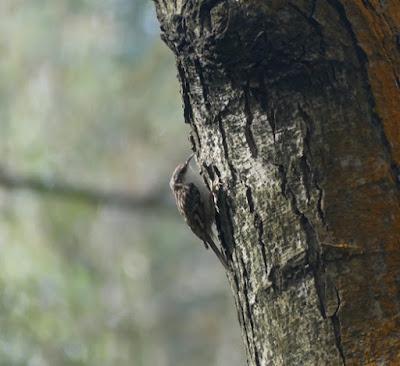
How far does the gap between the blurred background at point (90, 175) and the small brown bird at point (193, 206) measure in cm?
255

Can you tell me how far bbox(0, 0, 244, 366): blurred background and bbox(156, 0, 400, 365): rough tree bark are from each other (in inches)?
188

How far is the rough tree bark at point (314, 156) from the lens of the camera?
6.04 feet

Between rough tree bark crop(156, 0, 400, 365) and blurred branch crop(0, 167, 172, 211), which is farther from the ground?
blurred branch crop(0, 167, 172, 211)

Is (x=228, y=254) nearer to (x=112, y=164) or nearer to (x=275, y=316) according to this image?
(x=275, y=316)

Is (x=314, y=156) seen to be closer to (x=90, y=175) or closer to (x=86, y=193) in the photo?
(x=86, y=193)

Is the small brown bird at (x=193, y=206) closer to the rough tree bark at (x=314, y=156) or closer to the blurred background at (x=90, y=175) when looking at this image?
the rough tree bark at (x=314, y=156)

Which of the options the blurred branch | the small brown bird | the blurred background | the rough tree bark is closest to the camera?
the rough tree bark

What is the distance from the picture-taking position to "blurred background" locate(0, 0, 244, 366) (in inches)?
281

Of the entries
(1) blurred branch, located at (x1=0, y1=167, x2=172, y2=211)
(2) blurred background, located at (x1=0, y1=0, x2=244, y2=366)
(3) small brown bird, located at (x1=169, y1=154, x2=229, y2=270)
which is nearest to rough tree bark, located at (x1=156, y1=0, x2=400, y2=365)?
(3) small brown bird, located at (x1=169, y1=154, x2=229, y2=270)

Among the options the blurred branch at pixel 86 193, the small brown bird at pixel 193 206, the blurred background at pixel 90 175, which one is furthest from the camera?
the blurred branch at pixel 86 193

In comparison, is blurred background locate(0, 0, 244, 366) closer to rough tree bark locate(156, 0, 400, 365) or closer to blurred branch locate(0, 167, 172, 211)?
blurred branch locate(0, 167, 172, 211)

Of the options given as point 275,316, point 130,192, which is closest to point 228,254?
point 275,316

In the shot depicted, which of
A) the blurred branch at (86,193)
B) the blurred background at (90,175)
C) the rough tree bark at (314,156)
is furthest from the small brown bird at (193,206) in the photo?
the blurred branch at (86,193)

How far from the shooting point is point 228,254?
207 cm
